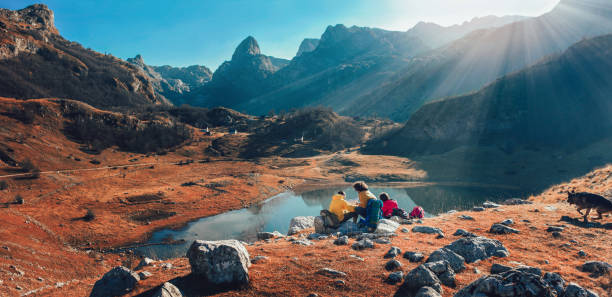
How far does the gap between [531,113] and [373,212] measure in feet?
366

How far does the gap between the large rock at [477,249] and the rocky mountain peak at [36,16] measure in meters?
239

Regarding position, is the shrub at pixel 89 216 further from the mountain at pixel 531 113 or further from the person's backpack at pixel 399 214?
the mountain at pixel 531 113

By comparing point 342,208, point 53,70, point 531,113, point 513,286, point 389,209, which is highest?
point 53,70

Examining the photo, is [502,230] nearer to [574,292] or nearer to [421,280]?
[574,292]

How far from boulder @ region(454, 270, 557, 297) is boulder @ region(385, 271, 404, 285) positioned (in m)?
1.97

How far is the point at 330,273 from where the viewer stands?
696cm

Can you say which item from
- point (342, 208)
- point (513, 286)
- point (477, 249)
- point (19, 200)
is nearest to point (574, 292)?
point (513, 286)

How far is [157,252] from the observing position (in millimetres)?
27859

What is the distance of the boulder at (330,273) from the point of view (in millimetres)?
6789

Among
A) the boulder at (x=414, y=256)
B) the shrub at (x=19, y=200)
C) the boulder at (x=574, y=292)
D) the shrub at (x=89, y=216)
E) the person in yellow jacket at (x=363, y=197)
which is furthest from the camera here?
the shrub at (x=19, y=200)

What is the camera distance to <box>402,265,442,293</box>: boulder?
5.61m

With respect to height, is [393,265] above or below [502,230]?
above

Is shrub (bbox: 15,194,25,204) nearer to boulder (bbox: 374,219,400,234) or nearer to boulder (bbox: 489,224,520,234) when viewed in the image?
boulder (bbox: 374,219,400,234)

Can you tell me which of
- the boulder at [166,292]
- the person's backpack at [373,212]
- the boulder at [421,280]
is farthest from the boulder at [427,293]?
the person's backpack at [373,212]
